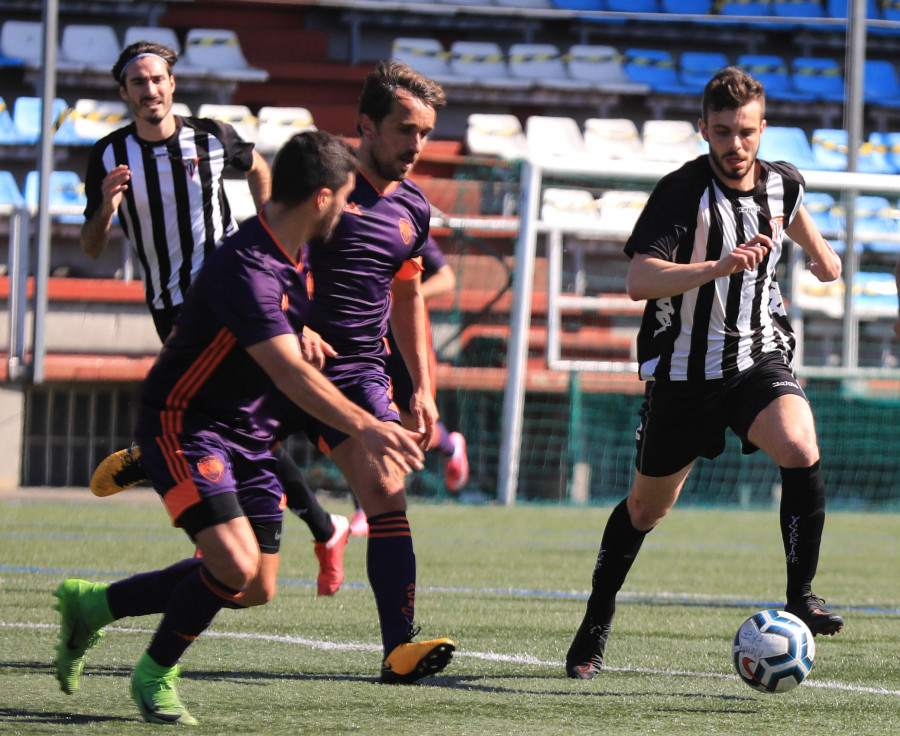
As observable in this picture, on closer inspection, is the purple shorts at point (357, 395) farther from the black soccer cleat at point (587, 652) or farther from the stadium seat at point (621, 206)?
the stadium seat at point (621, 206)

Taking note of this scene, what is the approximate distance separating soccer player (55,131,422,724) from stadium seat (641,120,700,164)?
47.6 ft

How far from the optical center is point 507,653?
4.51m

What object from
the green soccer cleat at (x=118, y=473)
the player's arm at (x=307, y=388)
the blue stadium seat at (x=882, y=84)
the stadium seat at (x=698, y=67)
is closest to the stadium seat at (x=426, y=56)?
the stadium seat at (x=698, y=67)

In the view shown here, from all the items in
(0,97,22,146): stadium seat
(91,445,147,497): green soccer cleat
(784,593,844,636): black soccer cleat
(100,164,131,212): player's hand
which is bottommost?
(784,593,844,636): black soccer cleat

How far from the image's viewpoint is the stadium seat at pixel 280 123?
52.1 feet

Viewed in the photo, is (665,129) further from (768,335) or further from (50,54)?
(768,335)

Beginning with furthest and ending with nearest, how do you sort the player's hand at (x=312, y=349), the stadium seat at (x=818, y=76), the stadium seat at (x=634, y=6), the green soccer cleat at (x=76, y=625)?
the stadium seat at (x=634, y=6)
the stadium seat at (x=818, y=76)
the player's hand at (x=312, y=349)
the green soccer cleat at (x=76, y=625)

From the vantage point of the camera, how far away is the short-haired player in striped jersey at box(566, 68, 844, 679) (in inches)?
160

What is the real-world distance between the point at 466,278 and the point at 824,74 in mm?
9413

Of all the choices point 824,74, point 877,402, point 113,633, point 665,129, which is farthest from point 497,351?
point 824,74

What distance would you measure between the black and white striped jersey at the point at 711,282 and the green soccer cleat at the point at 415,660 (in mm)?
1122

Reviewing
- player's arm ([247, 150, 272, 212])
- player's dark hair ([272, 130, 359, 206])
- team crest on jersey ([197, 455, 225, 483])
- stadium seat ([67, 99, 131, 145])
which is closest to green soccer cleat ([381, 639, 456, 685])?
team crest on jersey ([197, 455, 225, 483])

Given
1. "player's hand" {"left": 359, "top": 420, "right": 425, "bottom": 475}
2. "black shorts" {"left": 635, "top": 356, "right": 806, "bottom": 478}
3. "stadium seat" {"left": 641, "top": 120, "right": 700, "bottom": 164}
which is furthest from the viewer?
"stadium seat" {"left": 641, "top": 120, "right": 700, "bottom": 164}

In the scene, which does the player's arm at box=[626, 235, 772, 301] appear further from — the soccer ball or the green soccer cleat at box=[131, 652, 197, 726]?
the green soccer cleat at box=[131, 652, 197, 726]
